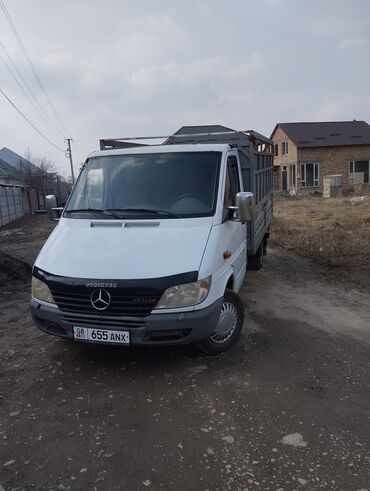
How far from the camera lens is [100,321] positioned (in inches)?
156

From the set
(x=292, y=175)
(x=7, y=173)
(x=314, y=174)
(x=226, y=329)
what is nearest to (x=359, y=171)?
(x=314, y=174)

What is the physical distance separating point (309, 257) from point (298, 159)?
32.4 m

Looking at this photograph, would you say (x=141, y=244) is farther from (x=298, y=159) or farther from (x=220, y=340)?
(x=298, y=159)

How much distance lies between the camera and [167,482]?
2758 millimetres

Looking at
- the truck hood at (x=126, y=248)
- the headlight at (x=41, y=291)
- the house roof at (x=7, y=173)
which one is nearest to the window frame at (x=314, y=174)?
the house roof at (x=7, y=173)

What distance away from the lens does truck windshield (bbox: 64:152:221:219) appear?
4676 millimetres

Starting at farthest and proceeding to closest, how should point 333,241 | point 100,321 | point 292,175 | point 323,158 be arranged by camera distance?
point 292,175 → point 323,158 → point 333,241 → point 100,321

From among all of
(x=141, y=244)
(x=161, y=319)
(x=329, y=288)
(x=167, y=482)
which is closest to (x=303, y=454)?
(x=167, y=482)

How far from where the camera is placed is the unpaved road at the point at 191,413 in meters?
2.84

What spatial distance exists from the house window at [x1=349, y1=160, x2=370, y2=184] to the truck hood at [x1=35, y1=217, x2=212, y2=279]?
132 feet

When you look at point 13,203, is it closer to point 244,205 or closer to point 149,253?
point 244,205

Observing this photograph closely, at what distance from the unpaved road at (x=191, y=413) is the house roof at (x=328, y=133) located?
38237mm

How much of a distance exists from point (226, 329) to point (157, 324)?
102 cm

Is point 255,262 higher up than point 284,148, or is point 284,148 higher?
point 284,148
